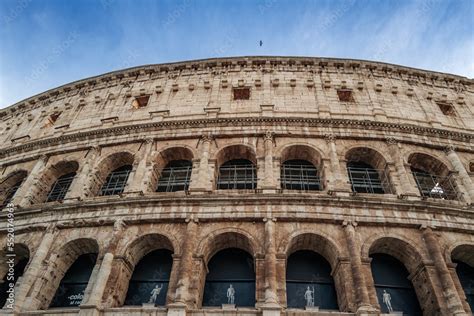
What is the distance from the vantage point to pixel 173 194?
36.5ft

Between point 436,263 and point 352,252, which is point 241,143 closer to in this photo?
point 352,252

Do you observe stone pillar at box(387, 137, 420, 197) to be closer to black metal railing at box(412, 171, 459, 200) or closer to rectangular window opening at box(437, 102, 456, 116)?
black metal railing at box(412, 171, 459, 200)

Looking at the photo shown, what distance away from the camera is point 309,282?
9.70 m

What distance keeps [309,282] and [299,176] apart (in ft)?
14.0

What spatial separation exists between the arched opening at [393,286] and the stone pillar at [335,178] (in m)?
2.34

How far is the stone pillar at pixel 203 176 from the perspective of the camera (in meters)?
11.4

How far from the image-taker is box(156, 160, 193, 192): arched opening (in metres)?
12.7

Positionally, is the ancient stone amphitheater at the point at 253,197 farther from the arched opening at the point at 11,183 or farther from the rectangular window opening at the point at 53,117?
the rectangular window opening at the point at 53,117

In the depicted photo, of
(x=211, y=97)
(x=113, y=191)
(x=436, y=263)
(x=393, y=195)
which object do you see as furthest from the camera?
(x=211, y=97)

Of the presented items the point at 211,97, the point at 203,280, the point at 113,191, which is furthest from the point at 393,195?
the point at 113,191

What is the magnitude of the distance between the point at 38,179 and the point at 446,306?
15258mm

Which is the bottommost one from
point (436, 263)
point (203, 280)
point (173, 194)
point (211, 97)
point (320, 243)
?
point (203, 280)

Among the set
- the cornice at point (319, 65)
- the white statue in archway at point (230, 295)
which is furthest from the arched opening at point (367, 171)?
the cornice at point (319, 65)

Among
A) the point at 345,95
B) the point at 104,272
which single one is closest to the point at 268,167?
the point at 104,272
